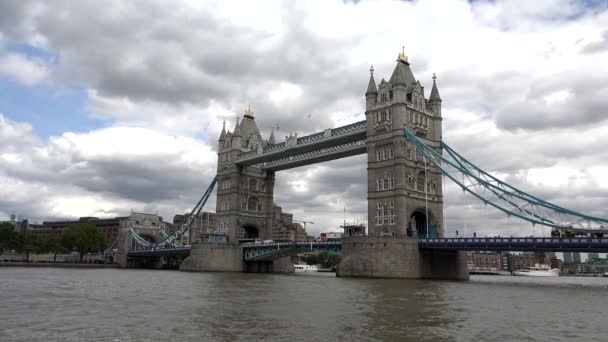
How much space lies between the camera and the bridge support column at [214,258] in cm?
8625

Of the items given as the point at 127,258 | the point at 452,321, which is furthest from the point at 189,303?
the point at 127,258

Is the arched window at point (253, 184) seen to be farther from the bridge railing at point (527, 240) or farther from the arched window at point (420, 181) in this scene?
the bridge railing at point (527, 240)

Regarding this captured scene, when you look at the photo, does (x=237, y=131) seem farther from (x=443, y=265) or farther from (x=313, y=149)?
(x=443, y=265)

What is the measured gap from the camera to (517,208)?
5941 cm

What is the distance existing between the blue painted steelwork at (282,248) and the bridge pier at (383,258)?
6.44m

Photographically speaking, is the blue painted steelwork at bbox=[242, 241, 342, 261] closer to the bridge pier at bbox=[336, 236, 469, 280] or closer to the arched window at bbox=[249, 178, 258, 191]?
the bridge pier at bbox=[336, 236, 469, 280]

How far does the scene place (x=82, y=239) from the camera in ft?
392

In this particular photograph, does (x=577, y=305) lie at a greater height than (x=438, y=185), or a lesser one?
lesser

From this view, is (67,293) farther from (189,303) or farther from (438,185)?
(438,185)

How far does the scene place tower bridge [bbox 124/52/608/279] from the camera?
197ft

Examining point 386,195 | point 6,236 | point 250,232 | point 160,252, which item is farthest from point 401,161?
point 6,236

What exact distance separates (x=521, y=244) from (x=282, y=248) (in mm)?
36280

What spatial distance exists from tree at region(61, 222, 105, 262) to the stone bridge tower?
3992 centimetres

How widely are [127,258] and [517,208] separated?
91.6m
